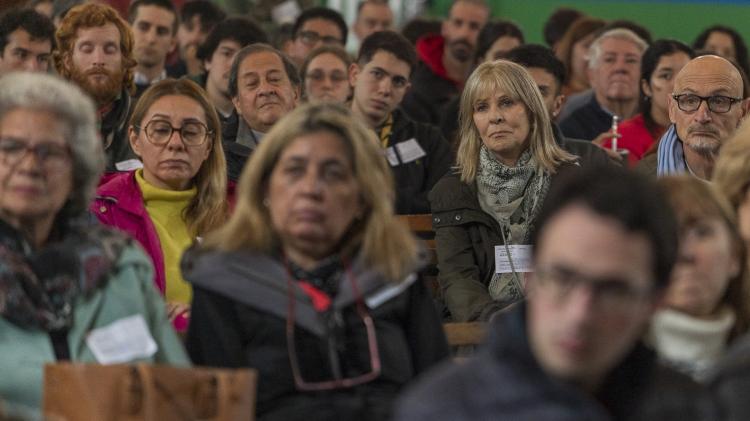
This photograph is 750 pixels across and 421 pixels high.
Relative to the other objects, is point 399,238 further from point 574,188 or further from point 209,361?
point 574,188

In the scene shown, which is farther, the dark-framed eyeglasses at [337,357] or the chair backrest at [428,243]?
the chair backrest at [428,243]

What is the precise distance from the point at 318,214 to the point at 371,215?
167 millimetres

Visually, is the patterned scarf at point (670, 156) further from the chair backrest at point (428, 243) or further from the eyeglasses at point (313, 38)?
the eyeglasses at point (313, 38)

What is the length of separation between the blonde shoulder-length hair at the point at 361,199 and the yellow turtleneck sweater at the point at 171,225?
3.97 ft

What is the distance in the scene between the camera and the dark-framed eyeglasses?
11.6ft

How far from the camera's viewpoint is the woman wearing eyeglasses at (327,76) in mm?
7645

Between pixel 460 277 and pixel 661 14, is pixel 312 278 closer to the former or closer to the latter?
pixel 460 277

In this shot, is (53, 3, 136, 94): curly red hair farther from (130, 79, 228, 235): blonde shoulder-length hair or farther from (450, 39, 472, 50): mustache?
(450, 39, 472, 50): mustache

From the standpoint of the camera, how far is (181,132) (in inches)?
199

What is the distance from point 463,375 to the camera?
270 centimetres

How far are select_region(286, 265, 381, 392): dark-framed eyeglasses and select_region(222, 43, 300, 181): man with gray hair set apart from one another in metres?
2.65

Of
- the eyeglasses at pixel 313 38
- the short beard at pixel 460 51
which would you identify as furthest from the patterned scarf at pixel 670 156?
the short beard at pixel 460 51

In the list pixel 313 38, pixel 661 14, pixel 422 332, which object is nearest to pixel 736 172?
pixel 422 332

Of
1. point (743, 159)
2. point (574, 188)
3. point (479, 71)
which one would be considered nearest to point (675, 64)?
point (479, 71)
